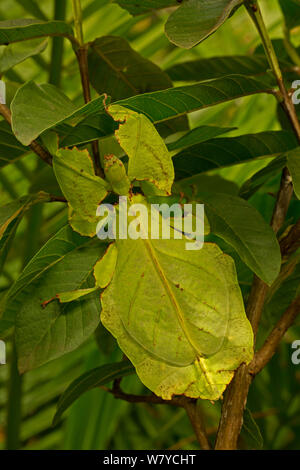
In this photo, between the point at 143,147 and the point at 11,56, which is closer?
the point at 143,147

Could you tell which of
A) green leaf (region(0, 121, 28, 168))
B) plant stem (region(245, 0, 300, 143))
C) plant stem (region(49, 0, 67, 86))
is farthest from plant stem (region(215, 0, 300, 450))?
plant stem (region(49, 0, 67, 86))

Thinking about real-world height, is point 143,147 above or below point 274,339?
above

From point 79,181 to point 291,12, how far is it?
0.42 m

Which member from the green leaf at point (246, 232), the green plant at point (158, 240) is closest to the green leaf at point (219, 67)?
the green plant at point (158, 240)

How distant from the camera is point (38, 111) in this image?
42 centimetres

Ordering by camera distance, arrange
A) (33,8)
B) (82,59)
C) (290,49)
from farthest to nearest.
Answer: (33,8)
(290,49)
(82,59)

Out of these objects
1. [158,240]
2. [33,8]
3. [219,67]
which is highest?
[33,8]

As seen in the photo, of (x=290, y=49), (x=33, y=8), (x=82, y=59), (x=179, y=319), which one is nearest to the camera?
(x=179, y=319)

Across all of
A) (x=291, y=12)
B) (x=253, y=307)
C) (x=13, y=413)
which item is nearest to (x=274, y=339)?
(x=253, y=307)

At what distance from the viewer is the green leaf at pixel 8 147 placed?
518mm

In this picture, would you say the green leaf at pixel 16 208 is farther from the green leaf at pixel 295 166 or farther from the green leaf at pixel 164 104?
the green leaf at pixel 295 166

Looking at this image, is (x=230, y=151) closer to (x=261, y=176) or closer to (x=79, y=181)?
(x=261, y=176)
